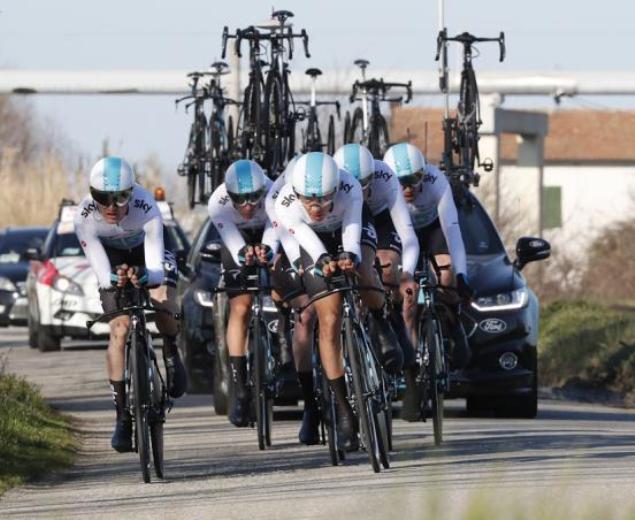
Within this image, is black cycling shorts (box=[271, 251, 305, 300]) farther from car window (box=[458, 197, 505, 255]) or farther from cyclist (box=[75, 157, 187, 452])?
car window (box=[458, 197, 505, 255])

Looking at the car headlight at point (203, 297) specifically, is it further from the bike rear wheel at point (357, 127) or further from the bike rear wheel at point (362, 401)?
the bike rear wheel at point (357, 127)

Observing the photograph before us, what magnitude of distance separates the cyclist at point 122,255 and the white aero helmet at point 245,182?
60.4 inches

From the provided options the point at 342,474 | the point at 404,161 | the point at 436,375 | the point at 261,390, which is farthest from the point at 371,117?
the point at 342,474

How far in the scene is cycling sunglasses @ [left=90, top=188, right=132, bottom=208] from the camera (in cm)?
1302

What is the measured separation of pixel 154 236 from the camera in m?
13.2

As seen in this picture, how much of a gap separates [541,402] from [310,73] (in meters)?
7.11

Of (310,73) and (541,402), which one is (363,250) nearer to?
(541,402)

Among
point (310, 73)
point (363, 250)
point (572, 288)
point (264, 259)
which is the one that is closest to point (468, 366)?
point (264, 259)

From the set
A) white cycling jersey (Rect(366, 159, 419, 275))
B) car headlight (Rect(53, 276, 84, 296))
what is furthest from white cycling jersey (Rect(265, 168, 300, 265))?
car headlight (Rect(53, 276, 84, 296))

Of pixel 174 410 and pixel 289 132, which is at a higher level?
pixel 289 132

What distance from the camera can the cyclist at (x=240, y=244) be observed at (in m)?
14.9

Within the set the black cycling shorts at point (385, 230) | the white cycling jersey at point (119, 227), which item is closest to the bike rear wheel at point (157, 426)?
the white cycling jersey at point (119, 227)

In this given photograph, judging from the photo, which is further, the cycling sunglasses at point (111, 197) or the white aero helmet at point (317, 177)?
the cycling sunglasses at point (111, 197)

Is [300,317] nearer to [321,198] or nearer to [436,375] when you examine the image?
[436,375]
